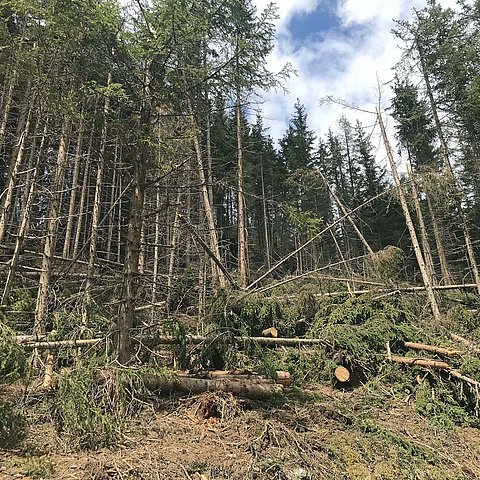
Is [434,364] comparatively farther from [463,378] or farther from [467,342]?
[467,342]

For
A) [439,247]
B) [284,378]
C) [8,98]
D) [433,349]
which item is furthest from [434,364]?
[439,247]

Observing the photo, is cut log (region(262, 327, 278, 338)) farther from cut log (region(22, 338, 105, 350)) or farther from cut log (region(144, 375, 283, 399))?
cut log (region(22, 338, 105, 350))

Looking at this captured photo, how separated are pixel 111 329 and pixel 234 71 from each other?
4.16 m

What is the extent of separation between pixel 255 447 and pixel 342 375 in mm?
3633

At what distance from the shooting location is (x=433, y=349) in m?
8.33

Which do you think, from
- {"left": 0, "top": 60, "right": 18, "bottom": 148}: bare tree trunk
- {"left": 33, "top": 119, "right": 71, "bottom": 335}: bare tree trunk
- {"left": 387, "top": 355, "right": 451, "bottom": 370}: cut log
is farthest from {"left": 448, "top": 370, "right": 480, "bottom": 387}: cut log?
{"left": 0, "top": 60, "right": 18, "bottom": 148}: bare tree trunk

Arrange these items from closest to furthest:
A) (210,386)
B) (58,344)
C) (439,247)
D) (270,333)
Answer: (210,386)
(58,344)
(270,333)
(439,247)

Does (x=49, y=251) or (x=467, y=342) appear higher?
(x=49, y=251)

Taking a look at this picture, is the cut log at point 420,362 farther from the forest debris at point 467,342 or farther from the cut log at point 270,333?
the cut log at point 270,333

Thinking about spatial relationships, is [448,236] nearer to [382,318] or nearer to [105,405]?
[382,318]

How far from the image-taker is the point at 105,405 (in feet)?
16.4

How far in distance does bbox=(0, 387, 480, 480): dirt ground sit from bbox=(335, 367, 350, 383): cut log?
46.8 inches

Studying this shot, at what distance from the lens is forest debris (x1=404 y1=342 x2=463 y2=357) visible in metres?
8.07

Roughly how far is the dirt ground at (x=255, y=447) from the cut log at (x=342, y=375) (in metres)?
1.19
